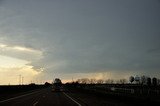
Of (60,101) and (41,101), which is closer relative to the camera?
(41,101)

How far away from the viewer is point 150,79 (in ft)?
596

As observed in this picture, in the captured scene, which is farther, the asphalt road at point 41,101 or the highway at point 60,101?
the highway at point 60,101

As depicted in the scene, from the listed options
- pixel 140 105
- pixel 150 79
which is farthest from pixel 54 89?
pixel 150 79

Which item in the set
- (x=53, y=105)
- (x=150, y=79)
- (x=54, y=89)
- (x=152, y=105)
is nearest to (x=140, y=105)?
(x=152, y=105)

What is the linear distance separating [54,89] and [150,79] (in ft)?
400

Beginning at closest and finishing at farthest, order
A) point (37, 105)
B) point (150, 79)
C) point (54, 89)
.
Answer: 1. point (37, 105)
2. point (54, 89)
3. point (150, 79)

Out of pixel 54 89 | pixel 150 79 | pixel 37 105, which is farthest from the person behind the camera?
pixel 150 79

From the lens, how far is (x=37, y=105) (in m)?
24.7

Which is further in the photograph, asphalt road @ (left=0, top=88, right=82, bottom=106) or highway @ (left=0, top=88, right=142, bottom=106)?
highway @ (left=0, top=88, right=142, bottom=106)

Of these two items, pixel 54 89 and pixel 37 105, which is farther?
pixel 54 89

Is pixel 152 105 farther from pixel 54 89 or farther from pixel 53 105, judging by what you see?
pixel 54 89

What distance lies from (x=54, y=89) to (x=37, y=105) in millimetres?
44228

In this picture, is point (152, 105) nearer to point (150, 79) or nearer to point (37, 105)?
point (37, 105)

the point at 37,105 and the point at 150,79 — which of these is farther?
the point at 150,79
